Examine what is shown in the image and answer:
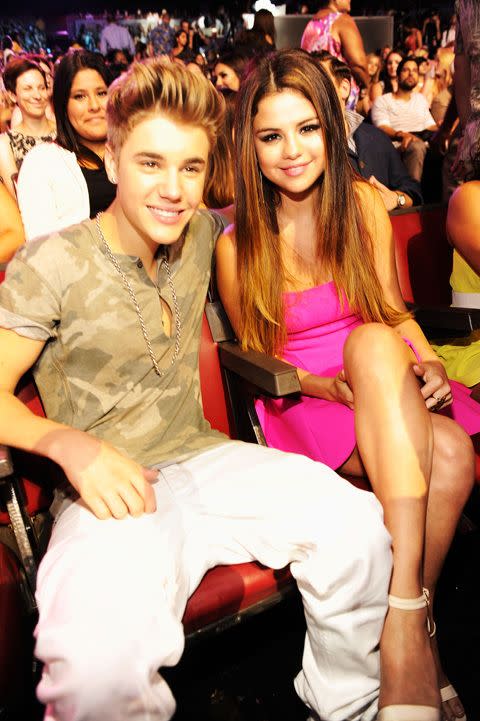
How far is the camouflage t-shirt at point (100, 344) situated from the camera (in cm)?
152

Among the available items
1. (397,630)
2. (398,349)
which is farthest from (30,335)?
(397,630)

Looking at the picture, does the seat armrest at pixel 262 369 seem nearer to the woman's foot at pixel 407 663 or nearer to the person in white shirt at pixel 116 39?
the woman's foot at pixel 407 663

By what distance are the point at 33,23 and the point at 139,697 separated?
16442 millimetres

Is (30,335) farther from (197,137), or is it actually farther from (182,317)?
(197,137)

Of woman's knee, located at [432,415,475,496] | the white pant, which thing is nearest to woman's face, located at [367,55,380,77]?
woman's knee, located at [432,415,475,496]

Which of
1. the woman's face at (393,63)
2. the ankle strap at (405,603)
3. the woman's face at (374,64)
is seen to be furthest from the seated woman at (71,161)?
the woman's face at (374,64)

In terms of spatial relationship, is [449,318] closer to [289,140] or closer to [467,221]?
[467,221]

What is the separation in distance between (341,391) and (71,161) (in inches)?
73.5

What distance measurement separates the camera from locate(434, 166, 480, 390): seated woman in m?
2.23

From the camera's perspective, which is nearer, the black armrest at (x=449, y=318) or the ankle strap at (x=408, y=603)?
the ankle strap at (x=408, y=603)

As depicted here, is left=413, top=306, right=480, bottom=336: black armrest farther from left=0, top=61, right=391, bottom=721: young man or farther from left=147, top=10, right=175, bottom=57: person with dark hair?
left=147, top=10, right=175, bottom=57: person with dark hair

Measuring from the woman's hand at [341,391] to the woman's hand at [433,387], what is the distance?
7.3 inches

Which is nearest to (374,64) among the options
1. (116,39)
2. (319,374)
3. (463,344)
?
(116,39)

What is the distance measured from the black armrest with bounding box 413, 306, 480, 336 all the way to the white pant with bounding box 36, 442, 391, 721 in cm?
83
